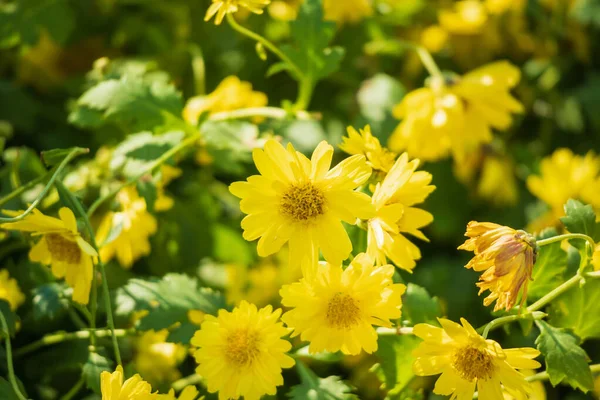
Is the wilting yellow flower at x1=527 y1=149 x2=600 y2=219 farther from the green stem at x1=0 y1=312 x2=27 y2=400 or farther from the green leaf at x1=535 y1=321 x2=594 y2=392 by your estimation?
the green stem at x1=0 y1=312 x2=27 y2=400

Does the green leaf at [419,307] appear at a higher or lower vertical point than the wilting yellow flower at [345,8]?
lower

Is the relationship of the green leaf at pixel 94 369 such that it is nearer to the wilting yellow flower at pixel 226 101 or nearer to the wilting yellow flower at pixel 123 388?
the wilting yellow flower at pixel 123 388

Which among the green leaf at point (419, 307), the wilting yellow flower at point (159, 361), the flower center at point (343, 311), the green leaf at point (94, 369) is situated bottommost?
the wilting yellow flower at point (159, 361)

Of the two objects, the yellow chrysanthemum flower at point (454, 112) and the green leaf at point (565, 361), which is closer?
the green leaf at point (565, 361)

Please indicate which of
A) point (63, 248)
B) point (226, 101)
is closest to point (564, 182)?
point (226, 101)

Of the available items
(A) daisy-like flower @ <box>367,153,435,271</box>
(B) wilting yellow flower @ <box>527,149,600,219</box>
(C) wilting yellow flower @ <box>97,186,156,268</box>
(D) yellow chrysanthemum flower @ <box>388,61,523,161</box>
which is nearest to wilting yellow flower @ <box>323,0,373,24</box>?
(D) yellow chrysanthemum flower @ <box>388,61,523,161</box>

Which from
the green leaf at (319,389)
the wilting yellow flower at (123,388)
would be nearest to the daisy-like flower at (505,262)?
the green leaf at (319,389)
